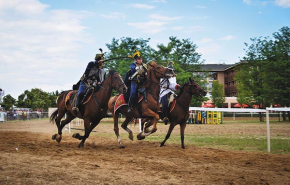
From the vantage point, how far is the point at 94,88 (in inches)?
499

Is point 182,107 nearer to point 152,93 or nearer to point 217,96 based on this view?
point 152,93

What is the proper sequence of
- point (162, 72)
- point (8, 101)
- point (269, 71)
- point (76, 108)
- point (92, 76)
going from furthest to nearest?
point (8, 101) < point (269, 71) < point (92, 76) < point (76, 108) < point (162, 72)

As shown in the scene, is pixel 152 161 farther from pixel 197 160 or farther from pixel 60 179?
pixel 60 179

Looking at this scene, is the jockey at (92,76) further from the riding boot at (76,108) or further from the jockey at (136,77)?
the jockey at (136,77)

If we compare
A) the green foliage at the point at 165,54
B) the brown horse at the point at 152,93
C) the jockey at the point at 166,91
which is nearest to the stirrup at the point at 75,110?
the brown horse at the point at 152,93

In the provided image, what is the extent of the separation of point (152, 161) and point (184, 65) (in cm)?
5169

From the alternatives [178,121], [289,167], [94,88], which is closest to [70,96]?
[94,88]

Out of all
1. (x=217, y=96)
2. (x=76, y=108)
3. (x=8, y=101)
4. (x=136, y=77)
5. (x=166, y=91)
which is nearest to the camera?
(x=136, y=77)

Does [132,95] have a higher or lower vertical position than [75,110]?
higher

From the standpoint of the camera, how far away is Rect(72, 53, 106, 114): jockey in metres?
12.8

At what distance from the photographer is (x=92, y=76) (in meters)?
13.0

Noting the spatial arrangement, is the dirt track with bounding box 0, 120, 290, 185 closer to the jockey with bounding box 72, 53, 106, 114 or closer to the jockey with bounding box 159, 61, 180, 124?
the jockey with bounding box 159, 61, 180, 124

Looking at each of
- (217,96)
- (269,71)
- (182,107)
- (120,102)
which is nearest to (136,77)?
(120,102)

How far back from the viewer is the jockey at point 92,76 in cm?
1284
